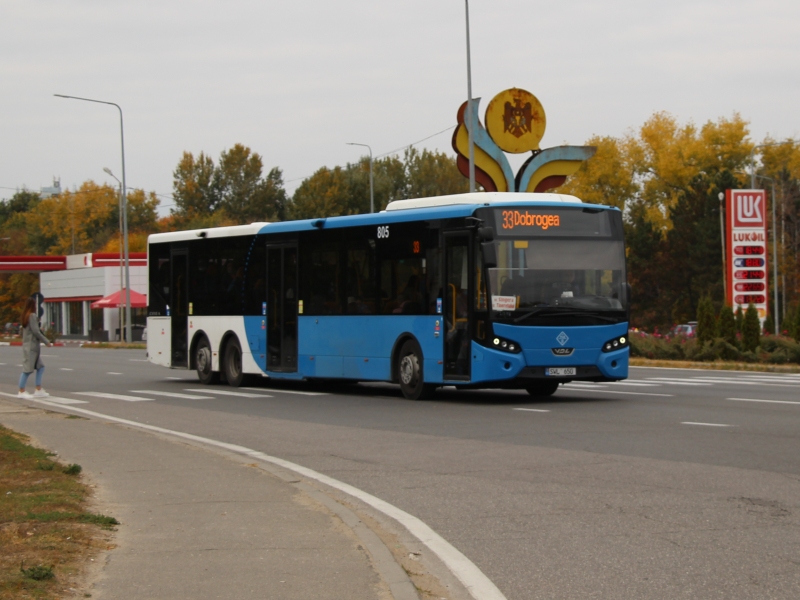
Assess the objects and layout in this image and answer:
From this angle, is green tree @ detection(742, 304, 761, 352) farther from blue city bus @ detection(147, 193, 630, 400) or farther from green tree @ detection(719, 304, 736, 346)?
blue city bus @ detection(147, 193, 630, 400)

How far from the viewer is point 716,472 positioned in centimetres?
1088

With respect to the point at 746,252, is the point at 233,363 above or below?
below

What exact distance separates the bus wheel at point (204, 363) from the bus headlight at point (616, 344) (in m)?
9.68

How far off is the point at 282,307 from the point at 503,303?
244 inches

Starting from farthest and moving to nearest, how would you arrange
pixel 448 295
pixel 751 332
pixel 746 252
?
pixel 746 252 < pixel 751 332 < pixel 448 295

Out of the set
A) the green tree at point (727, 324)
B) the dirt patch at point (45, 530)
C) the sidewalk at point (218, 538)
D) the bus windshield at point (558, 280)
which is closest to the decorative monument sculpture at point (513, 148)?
the green tree at point (727, 324)

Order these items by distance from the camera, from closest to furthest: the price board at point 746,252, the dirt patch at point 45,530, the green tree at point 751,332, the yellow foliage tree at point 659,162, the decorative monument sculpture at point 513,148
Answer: the dirt patch at point 45,530 < the green tree at point 751,332 < the price board at point 746,252 < the decorative monument sculpture at point 513,148 < the yellow foliage tree at point 659,162

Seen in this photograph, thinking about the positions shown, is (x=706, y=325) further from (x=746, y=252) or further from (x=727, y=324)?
(x=746, y=252)

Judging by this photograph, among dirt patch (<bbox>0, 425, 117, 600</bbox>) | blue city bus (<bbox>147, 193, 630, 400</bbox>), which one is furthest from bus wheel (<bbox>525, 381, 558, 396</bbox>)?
dirt patch (<bbox>0, 425, 117, 600</bbox>)

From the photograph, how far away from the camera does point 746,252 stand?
40031 millimetres

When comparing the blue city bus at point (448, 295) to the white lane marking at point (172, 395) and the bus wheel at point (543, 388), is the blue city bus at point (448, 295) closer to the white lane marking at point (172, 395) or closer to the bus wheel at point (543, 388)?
the bus wheel at point (543, 388)

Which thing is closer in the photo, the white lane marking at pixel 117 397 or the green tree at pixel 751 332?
the white lane marking at pixel 117 397

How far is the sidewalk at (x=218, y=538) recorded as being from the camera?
6.32 m

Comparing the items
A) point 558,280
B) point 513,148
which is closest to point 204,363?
point 558,280
